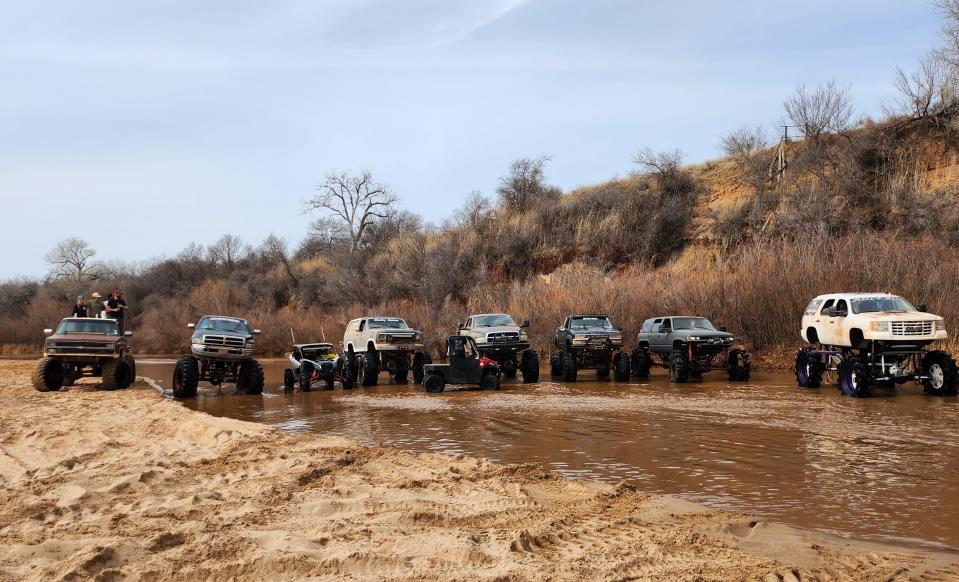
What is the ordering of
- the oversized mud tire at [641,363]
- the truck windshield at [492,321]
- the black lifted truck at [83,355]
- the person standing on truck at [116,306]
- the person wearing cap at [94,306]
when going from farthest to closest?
the truck windshield at [492,321]
the oversized mud tire at [641,363]
the person wearing cap at [94,306]
the person standing on truck at [116,306]
the black lifted truck at [83,355]

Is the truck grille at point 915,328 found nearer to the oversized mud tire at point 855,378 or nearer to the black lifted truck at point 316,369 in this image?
the oversized mud tire at point 855,378

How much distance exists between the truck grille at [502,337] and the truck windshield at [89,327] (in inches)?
410

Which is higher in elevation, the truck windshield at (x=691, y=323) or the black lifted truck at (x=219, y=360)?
the truck windshield at (x=691, y=323)

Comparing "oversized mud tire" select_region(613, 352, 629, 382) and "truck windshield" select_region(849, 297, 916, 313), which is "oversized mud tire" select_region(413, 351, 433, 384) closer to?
"oversized mud tire" select_region(613, 352, 629, 382)

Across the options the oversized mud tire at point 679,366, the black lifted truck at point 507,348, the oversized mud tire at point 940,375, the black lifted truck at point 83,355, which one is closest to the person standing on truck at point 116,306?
the black lifted truck at point 83,355

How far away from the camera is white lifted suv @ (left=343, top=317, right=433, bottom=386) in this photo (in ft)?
76.5

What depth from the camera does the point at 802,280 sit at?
26344 millimetres

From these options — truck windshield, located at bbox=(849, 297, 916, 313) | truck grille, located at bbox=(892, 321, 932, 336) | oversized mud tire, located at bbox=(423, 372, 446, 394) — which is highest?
truck windshield, located at bbox=(849, 297, 916, 313)

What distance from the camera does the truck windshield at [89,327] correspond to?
2067 centimetres

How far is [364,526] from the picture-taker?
246 inches

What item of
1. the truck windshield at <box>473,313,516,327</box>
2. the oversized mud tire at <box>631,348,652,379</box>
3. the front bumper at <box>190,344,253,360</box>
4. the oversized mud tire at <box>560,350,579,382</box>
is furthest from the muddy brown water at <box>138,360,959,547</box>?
the truck windshield at <box>473,313,516,327</box>

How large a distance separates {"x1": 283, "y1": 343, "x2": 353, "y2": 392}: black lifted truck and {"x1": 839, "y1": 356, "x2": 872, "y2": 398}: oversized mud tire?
12.7 metres

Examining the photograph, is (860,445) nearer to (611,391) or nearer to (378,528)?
(378,528)

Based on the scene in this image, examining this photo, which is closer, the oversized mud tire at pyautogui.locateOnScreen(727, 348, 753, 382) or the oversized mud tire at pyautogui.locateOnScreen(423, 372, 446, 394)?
the oversized mud tire at pyautogui.locateOnScreen(423, 372, 446, 394)
